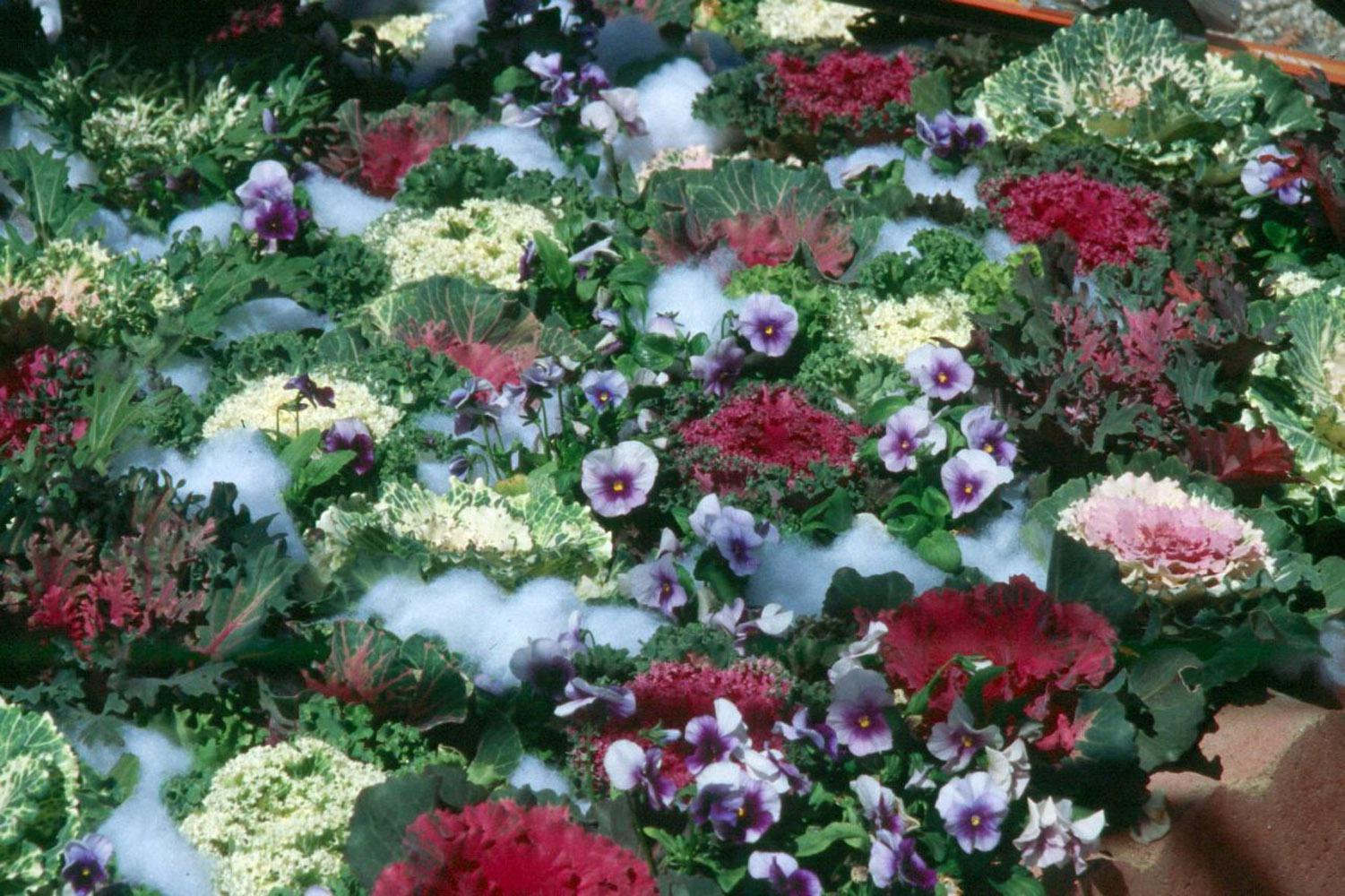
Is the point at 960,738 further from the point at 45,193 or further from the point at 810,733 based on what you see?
the point at 45,193

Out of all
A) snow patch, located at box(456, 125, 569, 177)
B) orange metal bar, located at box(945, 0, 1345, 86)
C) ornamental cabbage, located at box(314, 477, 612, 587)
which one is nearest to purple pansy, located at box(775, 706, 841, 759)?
ornamental cabbage, located at box(314, 477, 612, 587)

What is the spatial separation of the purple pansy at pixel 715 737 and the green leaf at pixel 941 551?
575mm

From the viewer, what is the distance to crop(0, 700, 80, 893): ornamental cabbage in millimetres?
1796

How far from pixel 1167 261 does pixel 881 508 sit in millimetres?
913

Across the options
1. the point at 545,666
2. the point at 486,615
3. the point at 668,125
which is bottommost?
the point at 668,125

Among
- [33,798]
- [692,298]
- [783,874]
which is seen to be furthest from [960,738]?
[692,298]

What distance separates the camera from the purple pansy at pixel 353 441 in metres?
2.50

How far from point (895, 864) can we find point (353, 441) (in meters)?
1.11

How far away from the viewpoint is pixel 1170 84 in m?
3.41

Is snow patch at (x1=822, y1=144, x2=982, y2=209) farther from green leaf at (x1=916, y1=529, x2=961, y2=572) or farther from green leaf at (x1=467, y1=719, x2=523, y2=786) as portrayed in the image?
green leaf at (x1=467, y1=719, x2=523, y2=786)

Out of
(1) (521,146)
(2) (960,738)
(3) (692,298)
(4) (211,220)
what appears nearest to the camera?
(2) (960,738)

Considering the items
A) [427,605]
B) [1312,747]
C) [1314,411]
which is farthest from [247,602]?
[1314,411]

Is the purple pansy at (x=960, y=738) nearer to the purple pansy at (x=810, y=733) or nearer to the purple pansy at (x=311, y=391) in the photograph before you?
the purple pansy at (x=810, y=733)

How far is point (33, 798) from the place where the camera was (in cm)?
185
